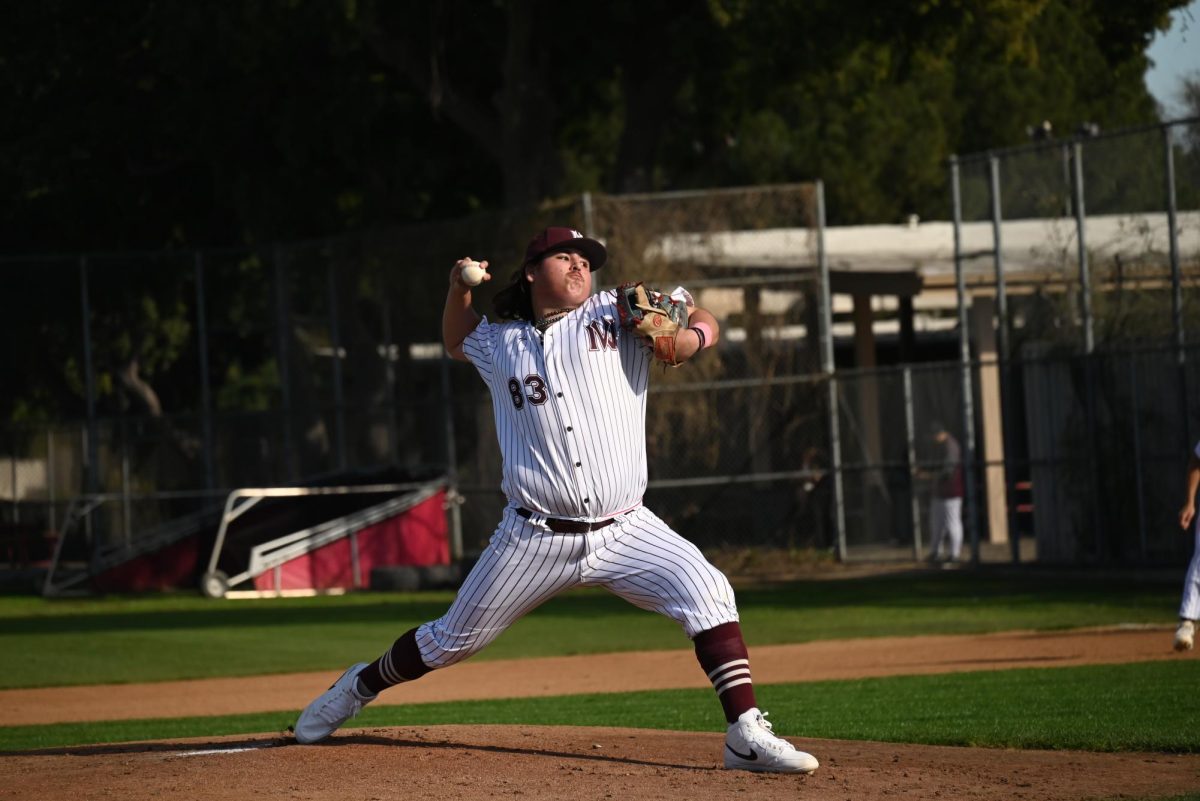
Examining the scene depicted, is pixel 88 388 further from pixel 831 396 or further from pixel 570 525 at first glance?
pixel 570 525

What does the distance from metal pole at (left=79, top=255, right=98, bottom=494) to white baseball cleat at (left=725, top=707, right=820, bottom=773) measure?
73.4 ft

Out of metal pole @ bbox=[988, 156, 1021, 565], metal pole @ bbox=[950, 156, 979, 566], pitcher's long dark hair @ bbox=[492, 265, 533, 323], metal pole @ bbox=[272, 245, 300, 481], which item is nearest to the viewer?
pitcher's long dark hair @ bbox=[492, 265, 533, 323]

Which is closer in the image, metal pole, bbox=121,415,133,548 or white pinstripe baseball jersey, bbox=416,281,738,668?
white pinstripe baseball jersey, bbox=416,281,738,668

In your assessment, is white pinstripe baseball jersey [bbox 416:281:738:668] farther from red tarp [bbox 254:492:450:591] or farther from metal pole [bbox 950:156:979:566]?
red tarp [bbox 254:492:450:591]

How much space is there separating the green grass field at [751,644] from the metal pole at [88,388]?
4.63 m

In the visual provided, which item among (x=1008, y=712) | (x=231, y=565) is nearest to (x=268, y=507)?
(x=231, y=565)

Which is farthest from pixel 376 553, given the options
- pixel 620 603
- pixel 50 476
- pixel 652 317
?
pixel 652 317

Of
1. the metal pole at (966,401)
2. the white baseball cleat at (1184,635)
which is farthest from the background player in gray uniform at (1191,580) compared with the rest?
the metal pole at (966,401)

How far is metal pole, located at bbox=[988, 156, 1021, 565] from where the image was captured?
71.4ft

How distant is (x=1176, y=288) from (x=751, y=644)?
7.24 meters

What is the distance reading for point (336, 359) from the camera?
27078mm

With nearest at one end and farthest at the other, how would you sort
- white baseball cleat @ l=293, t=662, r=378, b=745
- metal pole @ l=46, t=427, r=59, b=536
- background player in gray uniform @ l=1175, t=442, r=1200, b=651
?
white baseball cleat @ l=293, t=662, r=378, b=745, background player in gray uniform @ l=1175, t=442, r=1200, b=651, metal pole @ l=46, t=427, r=59, b=536

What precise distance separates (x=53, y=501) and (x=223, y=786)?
885 inches

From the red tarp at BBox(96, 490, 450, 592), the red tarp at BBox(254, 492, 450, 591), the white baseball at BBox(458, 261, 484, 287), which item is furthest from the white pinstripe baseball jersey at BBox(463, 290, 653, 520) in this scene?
the red tarp at BBox(96, 490, 450, 592)
